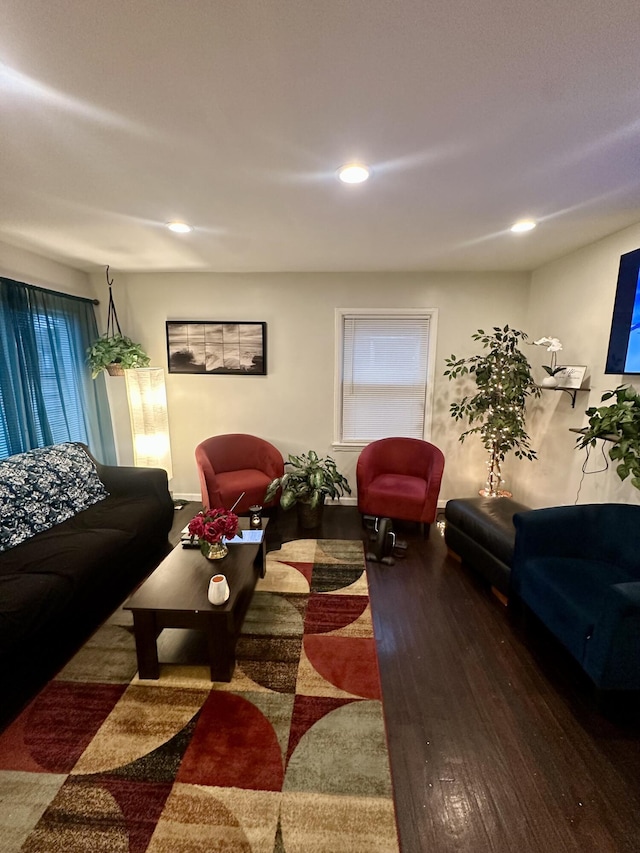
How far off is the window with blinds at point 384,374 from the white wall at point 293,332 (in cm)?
12

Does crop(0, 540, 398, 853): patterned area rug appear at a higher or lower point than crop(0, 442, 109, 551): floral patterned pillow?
lower

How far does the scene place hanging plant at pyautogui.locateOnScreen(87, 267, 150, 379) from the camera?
11.0ft

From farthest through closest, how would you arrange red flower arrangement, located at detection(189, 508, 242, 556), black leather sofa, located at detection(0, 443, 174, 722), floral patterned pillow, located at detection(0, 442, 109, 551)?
1. floral patterned pillow, located at detection(0, 442, 109, 551)
2. red flower arrangement, located at detection(189, 508, 242, 556)
3. black leather sofa, located at detection(0, 443, 174, 722)

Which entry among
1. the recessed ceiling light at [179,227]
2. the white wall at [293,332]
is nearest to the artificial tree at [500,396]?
the white wall at [293,332]

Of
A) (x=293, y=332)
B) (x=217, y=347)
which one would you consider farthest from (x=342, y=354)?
(x=217, y=347)

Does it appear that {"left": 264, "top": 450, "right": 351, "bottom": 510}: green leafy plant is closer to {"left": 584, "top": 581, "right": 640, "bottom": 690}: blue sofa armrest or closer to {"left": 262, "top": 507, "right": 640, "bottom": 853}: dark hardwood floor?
{"left": 262, "top": 507, "right": 640, "bottom": 853}: dark hardwood floor

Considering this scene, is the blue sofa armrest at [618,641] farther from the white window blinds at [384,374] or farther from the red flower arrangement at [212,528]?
the white window blinds at [384,374]

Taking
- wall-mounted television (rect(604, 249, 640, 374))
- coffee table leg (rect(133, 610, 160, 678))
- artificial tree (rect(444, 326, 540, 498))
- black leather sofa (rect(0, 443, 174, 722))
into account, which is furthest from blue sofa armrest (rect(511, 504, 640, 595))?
black leather sofa (rect(0, 443, 174, 722))

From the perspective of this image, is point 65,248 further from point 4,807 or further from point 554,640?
point 554,640

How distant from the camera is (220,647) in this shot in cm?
165

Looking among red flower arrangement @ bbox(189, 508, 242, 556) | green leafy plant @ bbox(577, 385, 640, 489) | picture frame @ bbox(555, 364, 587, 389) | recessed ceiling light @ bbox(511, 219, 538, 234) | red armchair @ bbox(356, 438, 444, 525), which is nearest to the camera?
green leafy plant @ bbox(577, 385, 640, 489)

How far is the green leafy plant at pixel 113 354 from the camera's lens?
11.0 ft

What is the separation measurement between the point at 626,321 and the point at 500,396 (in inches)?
43.9

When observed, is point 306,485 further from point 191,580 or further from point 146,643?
point 146,643
